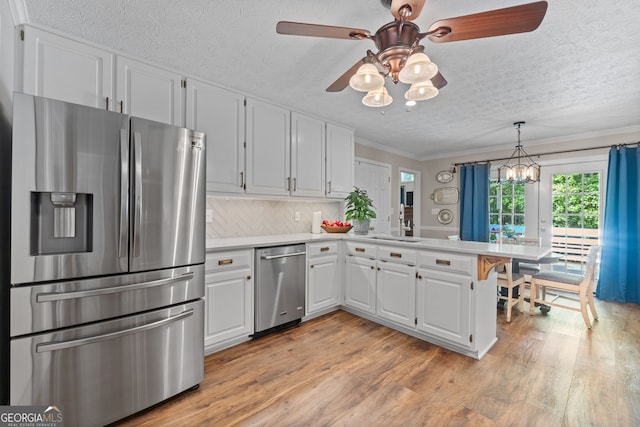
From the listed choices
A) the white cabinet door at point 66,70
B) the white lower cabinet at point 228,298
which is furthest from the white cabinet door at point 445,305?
the white cabinet door at point 66,70

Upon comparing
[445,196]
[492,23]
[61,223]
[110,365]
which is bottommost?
[110,365]

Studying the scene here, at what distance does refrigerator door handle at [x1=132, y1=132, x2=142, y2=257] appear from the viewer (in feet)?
5.28

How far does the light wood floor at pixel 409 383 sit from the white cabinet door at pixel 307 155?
1600mm

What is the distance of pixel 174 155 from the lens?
5.76 ft

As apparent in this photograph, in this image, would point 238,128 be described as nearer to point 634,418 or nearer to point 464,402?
point 464,402

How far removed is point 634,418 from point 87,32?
4201 mm

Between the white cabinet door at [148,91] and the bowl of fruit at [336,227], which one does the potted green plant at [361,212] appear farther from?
the white cabinet door at [148,91]

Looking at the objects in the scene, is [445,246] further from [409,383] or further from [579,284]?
[579,284]

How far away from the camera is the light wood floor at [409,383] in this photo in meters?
1.66

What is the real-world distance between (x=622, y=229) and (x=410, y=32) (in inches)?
176

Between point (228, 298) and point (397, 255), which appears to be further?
point (397, 255)

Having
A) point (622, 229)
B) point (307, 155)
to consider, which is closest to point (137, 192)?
point (307, 155)

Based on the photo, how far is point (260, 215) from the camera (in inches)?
131

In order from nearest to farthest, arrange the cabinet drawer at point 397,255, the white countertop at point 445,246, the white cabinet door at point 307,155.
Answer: the white countertop at point 445,246 → the cabinet drawer at point 397,255 → the white cabinet door at point 307,155
